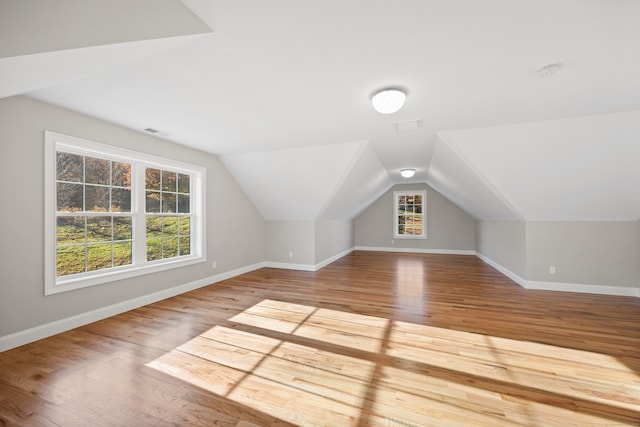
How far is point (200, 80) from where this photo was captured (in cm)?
220

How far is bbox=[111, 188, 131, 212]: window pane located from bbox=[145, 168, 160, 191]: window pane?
288mm

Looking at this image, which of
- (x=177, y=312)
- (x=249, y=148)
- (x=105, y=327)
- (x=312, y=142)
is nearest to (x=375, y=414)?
(x=177, y=312)

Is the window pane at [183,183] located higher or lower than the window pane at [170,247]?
higher

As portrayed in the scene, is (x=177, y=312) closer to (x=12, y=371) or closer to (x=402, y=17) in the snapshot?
(x=12, y=371)

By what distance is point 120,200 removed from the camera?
334 centimetres

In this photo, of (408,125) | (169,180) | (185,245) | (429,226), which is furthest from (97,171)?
(429,226)

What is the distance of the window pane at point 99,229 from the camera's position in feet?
9.93

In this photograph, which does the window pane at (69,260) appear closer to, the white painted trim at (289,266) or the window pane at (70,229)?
the window pane at (70,229)

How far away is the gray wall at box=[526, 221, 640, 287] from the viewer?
12.7 ft

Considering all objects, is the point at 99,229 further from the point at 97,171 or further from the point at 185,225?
the point at 185,225

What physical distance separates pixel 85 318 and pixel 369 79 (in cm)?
383

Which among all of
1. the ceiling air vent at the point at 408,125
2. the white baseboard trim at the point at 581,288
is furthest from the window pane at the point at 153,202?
the white baseboard trim at the point at 581,288

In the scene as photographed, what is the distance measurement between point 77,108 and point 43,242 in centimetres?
141

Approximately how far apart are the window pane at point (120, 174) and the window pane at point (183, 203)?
0.83 meters
